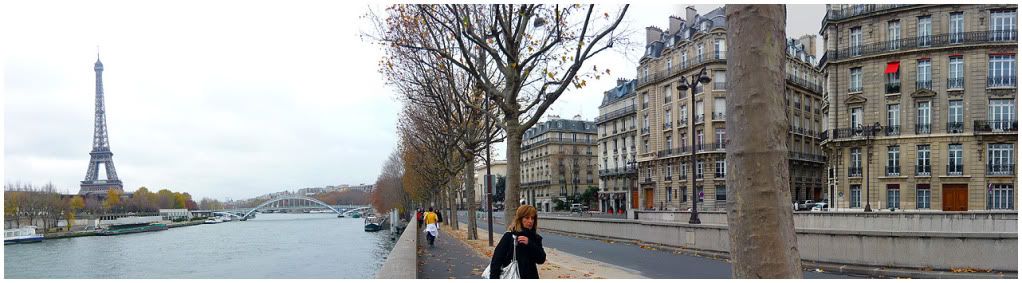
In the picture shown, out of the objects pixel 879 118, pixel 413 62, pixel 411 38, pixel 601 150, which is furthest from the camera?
pixel 601 150

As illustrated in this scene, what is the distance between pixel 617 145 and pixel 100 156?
346 feet

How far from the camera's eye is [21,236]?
63844mm

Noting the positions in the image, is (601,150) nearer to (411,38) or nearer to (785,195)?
(411,38)

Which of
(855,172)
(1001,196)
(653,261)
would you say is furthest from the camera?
(855,172)

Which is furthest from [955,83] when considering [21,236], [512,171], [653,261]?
[21,236]

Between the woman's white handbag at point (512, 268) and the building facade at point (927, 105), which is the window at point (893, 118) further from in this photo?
the woman's white handbag at point (512, 268)

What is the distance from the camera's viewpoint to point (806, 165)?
55.5 metres

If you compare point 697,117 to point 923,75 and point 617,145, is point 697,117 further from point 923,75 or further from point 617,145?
point 923,75

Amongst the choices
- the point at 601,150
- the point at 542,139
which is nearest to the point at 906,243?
the point at 601,150

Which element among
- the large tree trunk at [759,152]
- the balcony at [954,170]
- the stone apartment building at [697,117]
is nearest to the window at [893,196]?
the balcony at [954,170]

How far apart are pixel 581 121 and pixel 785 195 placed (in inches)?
3501

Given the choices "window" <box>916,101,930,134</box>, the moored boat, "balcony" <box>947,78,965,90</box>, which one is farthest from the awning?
the moored boat

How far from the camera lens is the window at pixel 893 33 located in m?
35.8

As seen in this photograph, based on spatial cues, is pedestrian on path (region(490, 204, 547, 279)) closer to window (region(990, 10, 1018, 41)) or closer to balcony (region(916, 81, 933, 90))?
balcony (region(916, 81, 933, 90))
